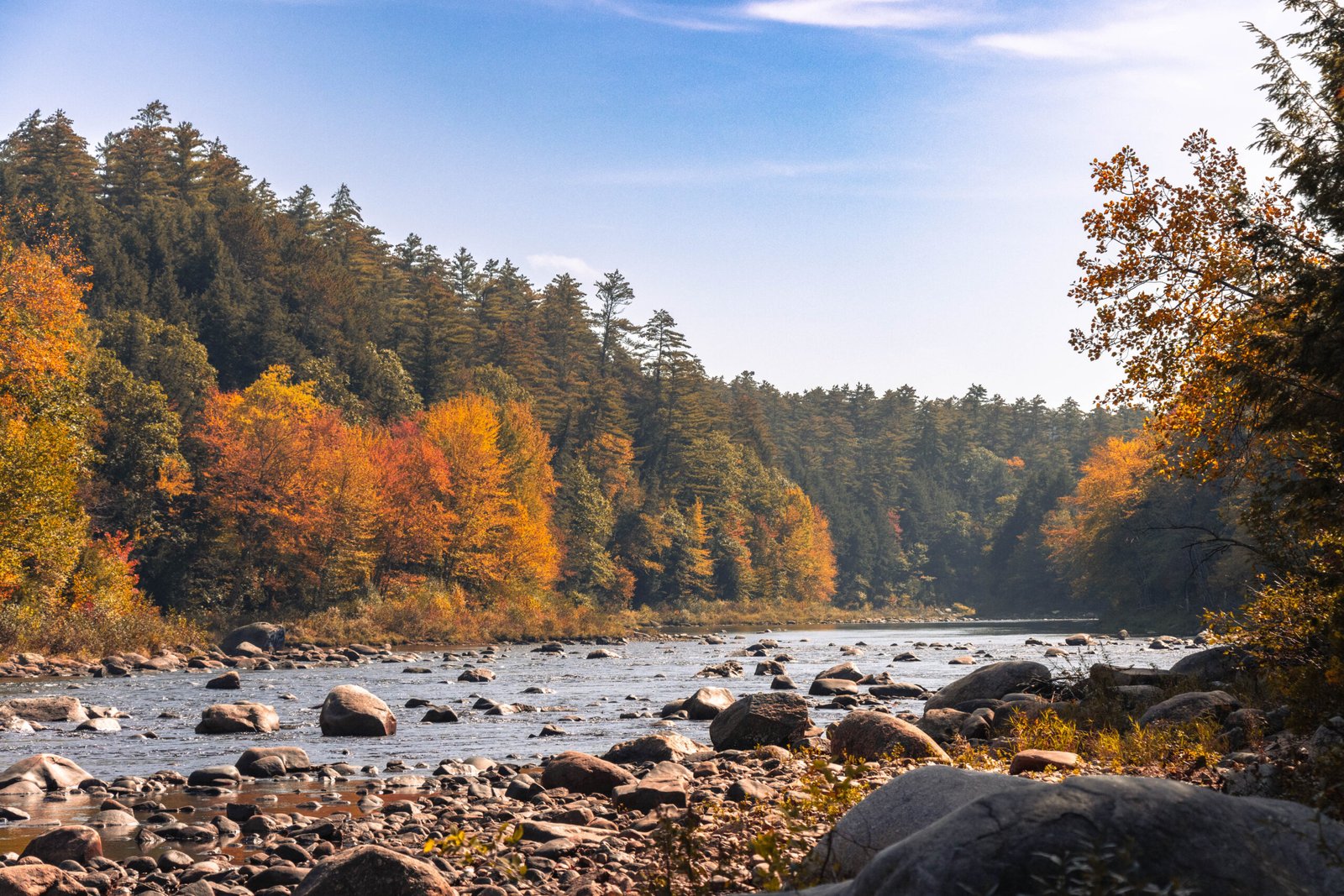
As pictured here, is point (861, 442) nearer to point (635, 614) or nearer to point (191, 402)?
point (635, 614)

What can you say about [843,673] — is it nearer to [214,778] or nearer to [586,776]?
[586,776]

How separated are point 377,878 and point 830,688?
742 inches

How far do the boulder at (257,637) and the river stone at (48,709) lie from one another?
58.9ft

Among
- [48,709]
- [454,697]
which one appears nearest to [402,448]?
[454,697]

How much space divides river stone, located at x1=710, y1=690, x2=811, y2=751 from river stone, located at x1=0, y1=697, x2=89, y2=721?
449 inches

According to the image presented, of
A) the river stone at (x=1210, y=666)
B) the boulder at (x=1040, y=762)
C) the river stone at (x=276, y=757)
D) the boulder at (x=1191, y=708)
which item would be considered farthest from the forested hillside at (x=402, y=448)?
the river stone at (x=276, y=757)

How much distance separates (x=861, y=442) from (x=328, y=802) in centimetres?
12185

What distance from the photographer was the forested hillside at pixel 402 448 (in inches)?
1891

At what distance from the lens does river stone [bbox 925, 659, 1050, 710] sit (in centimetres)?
1822

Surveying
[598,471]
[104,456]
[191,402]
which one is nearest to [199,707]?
[104,456]

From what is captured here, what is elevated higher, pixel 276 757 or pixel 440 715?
pixel 276 757

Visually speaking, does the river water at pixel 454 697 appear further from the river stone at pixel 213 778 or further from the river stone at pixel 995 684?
the river stone at pixel 995 684

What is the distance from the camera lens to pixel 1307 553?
A: 12.0m

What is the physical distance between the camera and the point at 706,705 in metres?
21.3
